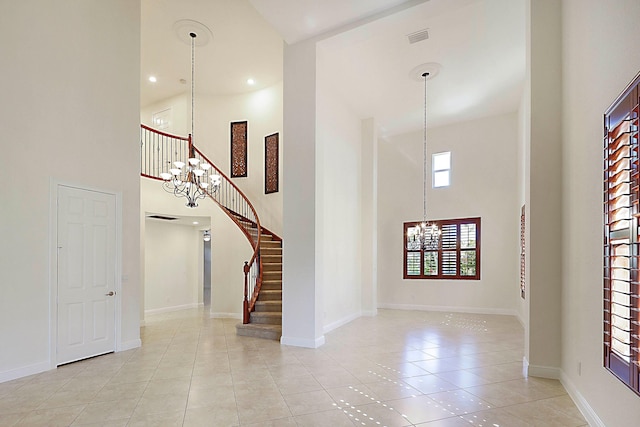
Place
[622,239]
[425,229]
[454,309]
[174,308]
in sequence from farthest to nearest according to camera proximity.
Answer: [174,308] < [454,309] < [425,229] < [622,239]

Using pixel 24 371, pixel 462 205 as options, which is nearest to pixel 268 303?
pixel 24 371

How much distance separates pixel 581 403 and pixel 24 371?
5.77 m

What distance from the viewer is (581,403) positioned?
3.14 m

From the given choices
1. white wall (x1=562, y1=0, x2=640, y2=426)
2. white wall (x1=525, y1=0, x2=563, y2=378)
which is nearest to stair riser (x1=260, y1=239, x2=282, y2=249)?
white wall (x1=525, y1=0, x2=563, y2=378)

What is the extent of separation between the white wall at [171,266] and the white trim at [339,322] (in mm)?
4783

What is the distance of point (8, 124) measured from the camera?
3967mm

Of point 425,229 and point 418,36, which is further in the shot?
Answer: point 425,229

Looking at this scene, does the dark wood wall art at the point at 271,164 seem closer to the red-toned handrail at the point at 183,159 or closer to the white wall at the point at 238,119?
the white wall at the point at 238,119

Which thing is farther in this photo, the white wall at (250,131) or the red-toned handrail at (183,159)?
the white wall at (250,131)

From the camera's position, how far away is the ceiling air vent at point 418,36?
513 cm

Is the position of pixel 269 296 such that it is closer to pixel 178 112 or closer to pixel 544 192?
pixel 544 192

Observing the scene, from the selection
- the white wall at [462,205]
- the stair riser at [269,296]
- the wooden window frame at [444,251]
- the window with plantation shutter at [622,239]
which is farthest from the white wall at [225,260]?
the window with plantation shutter at [622,239]

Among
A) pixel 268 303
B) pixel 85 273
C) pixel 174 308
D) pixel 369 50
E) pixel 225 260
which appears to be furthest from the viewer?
pixel 174 308

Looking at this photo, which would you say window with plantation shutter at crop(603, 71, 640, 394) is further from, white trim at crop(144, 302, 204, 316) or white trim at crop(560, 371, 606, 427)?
white trim at crop(144, 302, 204, 316)
